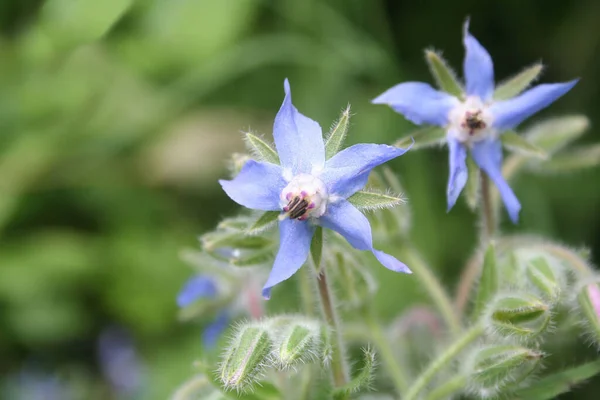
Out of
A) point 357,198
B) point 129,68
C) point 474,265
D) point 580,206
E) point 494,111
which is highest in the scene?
point 129,68

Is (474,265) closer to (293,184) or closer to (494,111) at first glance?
(494,111)

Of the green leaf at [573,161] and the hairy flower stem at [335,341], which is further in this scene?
the green leaf at [573,161]

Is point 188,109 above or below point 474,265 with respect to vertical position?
above

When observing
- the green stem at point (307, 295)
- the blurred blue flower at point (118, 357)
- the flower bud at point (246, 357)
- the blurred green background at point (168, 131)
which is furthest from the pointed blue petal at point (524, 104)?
the blurred blue flower at point (118, 357)

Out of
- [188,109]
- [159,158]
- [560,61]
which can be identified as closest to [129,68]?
[188,109]

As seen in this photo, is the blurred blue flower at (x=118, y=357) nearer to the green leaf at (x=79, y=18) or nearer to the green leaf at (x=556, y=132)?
the green leaf at (x=79, y=18)

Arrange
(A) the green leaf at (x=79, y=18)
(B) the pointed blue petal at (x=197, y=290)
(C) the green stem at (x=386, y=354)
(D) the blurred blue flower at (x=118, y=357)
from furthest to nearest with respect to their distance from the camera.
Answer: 1. (D) the blurred blue flower at (x=118, y=357)
2. (A) the green leaf at (x=79, y=18)
3. (B) the pointed blue petal at (x=197, y=290)
4. (C) the green stem at (x=386, y=354)
